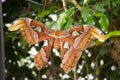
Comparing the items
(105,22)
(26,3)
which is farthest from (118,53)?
(26,3)

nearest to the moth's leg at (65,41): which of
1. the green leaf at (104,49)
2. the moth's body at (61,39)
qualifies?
the moth's body at (61,39)

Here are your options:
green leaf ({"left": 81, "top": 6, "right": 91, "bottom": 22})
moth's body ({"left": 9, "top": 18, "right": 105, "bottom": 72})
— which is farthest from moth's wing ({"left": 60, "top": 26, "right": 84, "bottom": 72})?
green leaf ({"left": 81, "top": 6, "right": 91, "bottom": 22})

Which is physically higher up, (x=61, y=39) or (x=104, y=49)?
(x=61, y=39)

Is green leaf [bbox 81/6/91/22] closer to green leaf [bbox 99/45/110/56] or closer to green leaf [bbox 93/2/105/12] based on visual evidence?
green leaf [bbox 93/2/105/12]

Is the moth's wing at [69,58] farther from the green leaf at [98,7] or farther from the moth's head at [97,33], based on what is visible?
the green leaf at [98,7]

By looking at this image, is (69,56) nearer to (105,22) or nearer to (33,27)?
(33,27)

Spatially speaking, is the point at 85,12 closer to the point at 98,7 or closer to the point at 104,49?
the point at 98,7

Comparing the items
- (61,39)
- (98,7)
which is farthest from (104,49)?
(61,39)

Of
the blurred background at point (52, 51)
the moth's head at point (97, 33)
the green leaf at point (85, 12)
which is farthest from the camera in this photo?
the blurred background at point (52, 51)
